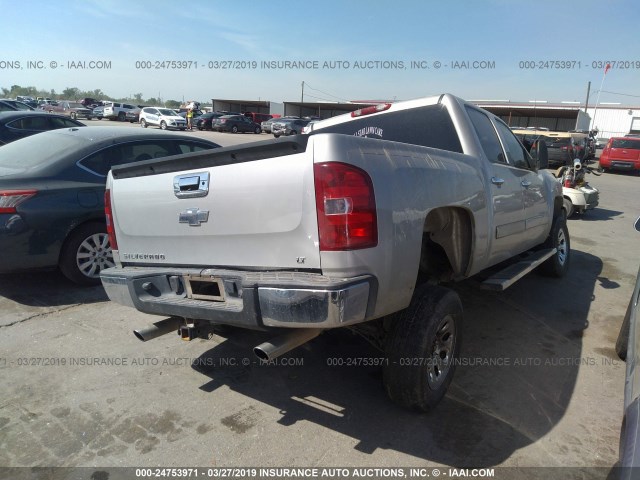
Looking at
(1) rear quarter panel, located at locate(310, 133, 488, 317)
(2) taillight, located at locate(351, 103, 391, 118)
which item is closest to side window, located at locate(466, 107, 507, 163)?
(2) taillight, located at locate(351, 103, 391, 118)

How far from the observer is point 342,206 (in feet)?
7.61

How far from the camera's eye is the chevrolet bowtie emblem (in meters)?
2.79

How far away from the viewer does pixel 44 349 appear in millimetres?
3824

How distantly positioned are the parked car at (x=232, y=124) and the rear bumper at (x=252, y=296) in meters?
35.9

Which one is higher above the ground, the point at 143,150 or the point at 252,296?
the point at 143,150

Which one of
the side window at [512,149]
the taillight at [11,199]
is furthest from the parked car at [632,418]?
the taillight at [11,199]

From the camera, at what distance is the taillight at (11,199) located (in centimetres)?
443

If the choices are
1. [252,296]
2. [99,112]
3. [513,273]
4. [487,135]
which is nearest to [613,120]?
[99,112]

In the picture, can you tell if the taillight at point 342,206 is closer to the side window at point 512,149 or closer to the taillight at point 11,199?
the side window at point 512,149

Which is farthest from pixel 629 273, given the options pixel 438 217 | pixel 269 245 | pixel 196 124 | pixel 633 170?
pixel 196 124

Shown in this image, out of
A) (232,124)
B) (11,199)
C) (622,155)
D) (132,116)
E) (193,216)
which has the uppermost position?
(132,116)

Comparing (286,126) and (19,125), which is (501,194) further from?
(286,126)

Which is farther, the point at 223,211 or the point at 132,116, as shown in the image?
the point at 132,116

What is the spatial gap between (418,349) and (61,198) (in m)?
3.90
